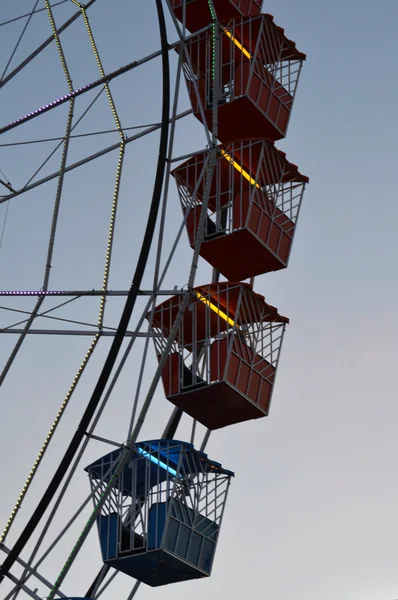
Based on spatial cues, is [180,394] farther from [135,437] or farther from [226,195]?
[226,195]

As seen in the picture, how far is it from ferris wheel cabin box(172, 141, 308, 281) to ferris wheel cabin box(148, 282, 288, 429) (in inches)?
42.1

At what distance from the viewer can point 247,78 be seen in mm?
22047

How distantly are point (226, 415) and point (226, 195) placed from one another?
328 cm

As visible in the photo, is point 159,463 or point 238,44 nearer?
point 159,463

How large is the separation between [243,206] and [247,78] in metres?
2.26

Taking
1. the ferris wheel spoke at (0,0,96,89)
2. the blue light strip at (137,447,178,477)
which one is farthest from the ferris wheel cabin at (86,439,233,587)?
the ferris wheel spoke at (0,0,96,89)

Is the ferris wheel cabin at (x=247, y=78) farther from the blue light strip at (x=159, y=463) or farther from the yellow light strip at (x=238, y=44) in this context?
the blue light strip at (x=159, y=463)

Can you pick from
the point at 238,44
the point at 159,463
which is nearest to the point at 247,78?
the point at 238,44

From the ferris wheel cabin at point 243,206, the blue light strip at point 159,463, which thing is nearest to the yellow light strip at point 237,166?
the ferris wheel cabin at point 243,206

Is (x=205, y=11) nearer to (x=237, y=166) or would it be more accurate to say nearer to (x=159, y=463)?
(x=237, y=166)

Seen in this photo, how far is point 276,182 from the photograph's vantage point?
853 inches

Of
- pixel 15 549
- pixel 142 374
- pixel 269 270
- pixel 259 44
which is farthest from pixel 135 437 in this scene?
pixel 259 44

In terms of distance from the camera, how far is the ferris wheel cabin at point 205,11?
78.0 ft

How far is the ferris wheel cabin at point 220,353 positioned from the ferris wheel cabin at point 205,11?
5.62m
